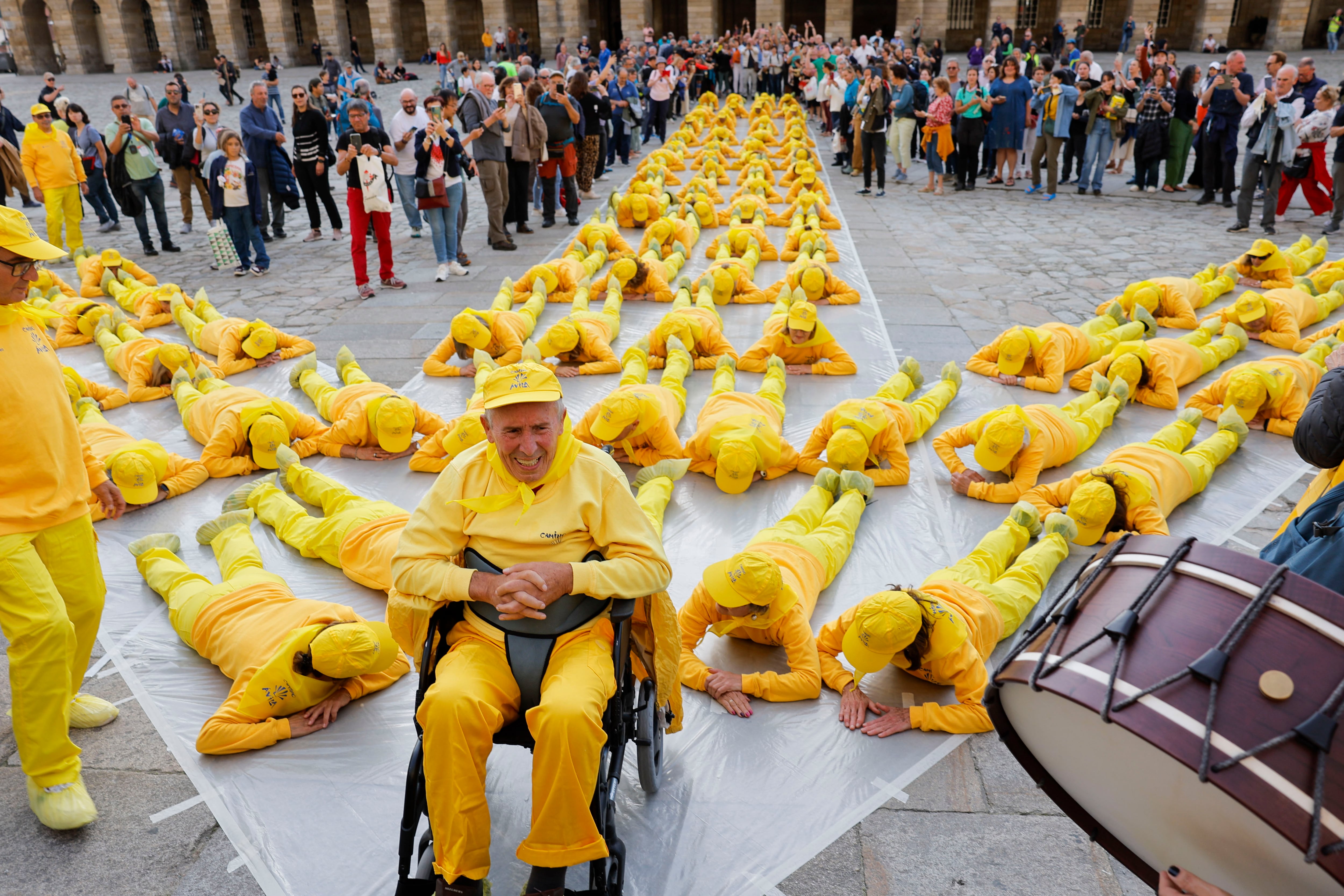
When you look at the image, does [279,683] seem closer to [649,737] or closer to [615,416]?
[649,737]

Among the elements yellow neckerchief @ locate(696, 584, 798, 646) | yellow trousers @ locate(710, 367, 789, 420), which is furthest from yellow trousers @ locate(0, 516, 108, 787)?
yellow trousers @ locate(710, 367, 789, 420)

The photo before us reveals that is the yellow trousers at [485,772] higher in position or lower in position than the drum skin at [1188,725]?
lower

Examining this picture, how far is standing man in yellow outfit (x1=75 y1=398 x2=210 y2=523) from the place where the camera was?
4906 millimetres

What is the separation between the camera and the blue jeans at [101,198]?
40.4 ft

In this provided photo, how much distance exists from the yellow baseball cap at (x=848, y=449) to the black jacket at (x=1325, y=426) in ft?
9.54

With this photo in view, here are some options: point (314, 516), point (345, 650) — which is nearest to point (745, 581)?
point (345, 650)

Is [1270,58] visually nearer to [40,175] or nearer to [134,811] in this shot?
[134,811]

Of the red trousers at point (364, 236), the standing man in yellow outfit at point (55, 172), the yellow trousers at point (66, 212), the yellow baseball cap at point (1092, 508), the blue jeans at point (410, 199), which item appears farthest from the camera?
the blue jeans at point (410, 199)

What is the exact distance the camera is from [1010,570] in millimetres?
4133

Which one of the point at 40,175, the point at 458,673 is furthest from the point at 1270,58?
the point at 40,175


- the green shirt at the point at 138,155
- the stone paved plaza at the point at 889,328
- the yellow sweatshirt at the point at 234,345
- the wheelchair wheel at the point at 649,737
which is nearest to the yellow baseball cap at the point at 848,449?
the stone paved plaza at the point at 889,328

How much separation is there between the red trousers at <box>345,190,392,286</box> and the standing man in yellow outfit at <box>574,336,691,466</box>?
4056 mm

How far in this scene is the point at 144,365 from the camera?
667 centimetres

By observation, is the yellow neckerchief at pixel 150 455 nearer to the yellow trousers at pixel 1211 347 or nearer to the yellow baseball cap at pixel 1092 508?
the yellow baseball cap at pixel 1092 508
